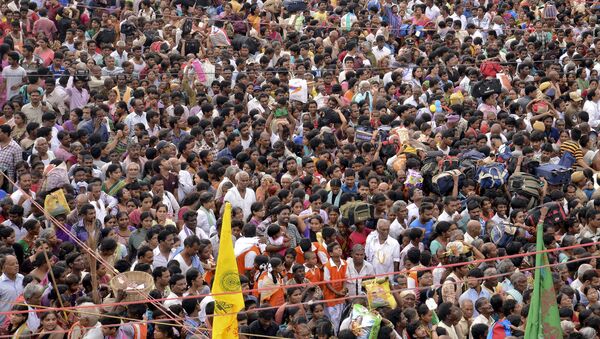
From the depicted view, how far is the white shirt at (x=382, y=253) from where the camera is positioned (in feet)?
47.5

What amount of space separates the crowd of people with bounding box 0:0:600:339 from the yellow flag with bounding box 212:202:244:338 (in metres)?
0.73

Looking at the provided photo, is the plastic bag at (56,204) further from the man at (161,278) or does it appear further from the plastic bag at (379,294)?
the plastic bag at (379,294)

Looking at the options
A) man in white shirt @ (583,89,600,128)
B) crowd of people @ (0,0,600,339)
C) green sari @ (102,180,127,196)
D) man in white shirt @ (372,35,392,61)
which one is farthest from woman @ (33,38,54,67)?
man in white shirt @ (583,89,600,128)

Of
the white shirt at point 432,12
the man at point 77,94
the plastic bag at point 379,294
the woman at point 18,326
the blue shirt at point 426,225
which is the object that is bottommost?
the white shirt at point 432,12

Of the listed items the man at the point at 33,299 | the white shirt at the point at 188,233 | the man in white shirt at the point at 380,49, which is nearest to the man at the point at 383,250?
the white shirt at the point at 188,233

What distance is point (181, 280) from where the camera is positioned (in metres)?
12.9

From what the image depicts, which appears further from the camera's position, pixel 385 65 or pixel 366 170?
pixel 385 65

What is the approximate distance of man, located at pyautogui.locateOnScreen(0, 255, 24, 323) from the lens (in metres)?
12.9

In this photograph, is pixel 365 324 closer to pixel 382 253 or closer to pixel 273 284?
pixel 273 284

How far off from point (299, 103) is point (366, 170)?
103 inches

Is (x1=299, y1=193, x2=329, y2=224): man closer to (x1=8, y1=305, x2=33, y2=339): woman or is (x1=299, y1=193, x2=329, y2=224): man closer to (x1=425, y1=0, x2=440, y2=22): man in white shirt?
(x1=8, y1=305, x2=33, y2=339): woman

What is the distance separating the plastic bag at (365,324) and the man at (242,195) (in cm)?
254

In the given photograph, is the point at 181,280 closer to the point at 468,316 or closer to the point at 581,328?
the point at 468,316

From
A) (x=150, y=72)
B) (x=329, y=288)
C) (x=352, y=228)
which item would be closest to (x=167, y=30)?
(x=150, y=72)
